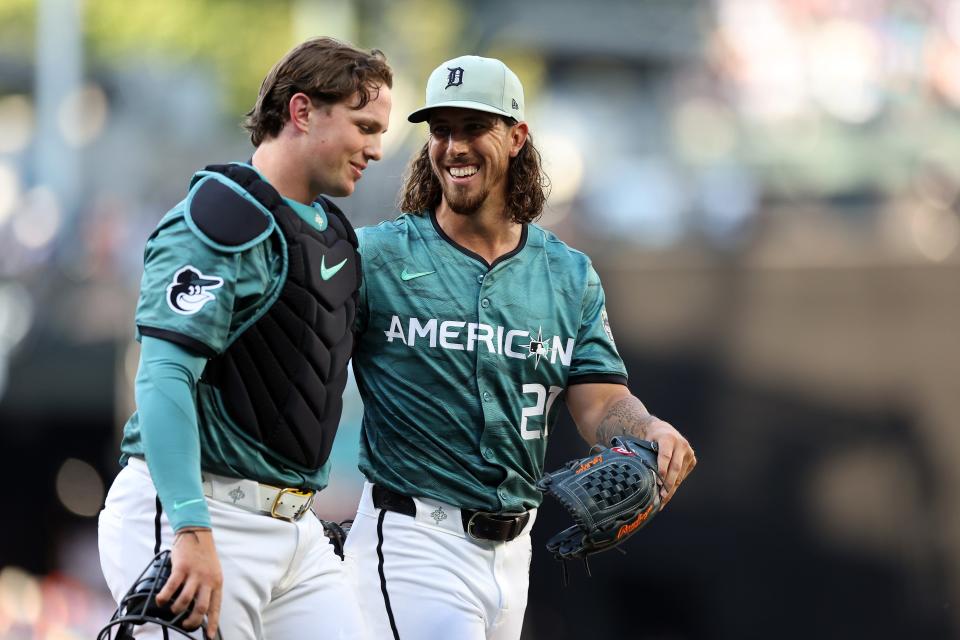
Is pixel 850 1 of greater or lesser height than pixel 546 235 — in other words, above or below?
above

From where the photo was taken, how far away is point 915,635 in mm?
10289

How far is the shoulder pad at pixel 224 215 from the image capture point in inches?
126

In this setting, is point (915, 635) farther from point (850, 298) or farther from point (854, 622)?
point (850, 298)

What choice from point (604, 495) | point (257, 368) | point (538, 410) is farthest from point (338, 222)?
point (604, 495)

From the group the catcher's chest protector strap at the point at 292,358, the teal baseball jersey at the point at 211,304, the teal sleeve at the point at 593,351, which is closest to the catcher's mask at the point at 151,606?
the teal baseball jersey at the point at 211,304

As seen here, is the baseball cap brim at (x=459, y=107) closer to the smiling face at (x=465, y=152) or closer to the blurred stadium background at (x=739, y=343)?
the smiling face at (x=465, y=152)

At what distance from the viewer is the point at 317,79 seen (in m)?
3.47

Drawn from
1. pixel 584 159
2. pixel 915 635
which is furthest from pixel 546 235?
pixel 584 159

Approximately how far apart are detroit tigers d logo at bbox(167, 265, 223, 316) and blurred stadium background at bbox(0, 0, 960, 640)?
21.9 feet

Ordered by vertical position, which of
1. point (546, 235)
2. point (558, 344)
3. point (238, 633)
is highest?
point (546, 235)

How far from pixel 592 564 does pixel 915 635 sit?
100.0 inches

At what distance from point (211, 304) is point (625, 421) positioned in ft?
4.96

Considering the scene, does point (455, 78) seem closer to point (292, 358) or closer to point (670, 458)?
point (292, 358)

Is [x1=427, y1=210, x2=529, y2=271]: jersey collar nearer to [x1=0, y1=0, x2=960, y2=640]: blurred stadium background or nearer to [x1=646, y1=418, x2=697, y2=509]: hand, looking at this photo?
[x1=646, y1=418, x2=697, y2=509]: hand
